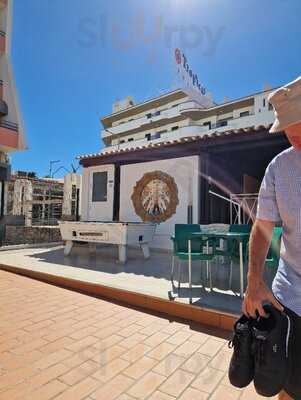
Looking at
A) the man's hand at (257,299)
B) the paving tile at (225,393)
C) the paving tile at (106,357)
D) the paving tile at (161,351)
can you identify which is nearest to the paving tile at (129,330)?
the paving tile at (106,357)

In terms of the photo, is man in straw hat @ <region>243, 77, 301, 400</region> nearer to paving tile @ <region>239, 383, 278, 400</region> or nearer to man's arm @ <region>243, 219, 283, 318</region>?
man's arm @ <region>243, 219, 283, 318</region>

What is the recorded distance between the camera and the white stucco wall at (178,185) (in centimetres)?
784

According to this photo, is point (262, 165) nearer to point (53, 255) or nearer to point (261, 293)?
point (53, 255)

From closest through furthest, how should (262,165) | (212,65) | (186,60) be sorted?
(212,65) < (262,165) < (186,60)

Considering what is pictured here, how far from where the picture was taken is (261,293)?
1.21 metres

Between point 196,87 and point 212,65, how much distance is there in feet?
44.7

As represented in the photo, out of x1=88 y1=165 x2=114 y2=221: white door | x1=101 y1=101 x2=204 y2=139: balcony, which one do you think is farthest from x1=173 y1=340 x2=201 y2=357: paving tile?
x1=101 y1=101 x2=204 y2=139: balcony

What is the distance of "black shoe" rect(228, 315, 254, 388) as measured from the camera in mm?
1143

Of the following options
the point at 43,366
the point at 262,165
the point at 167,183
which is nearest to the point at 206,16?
the point at 167,183

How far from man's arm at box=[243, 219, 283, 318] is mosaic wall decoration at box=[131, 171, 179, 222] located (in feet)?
22.4

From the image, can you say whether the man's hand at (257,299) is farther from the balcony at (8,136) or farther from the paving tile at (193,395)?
the balcony at (8,136)

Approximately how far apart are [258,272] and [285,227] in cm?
24

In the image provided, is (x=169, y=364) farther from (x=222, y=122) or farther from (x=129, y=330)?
(x=222, y=122)

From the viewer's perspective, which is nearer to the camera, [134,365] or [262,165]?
[134,365]
